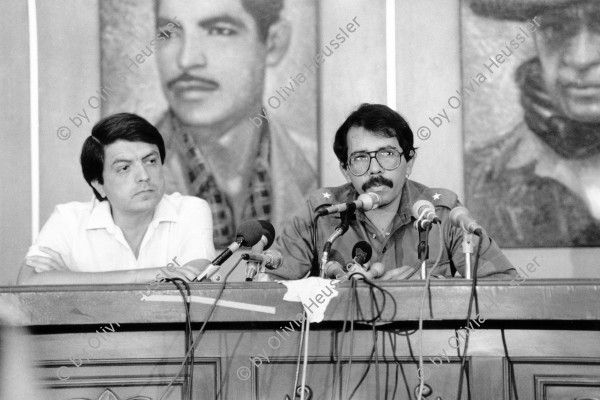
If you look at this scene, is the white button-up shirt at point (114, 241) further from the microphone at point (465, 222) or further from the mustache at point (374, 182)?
the microphone at point (465, 222)

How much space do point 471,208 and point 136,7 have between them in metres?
1.96

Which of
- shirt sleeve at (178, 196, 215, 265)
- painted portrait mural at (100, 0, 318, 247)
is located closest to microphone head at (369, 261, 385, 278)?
shirt sleeve at (178, 196, 215, 265)

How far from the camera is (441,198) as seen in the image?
3.01 meters

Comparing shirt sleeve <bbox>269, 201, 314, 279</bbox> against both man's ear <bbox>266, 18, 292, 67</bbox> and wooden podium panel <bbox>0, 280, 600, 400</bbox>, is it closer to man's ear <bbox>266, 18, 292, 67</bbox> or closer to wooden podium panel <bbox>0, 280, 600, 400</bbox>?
wooden podium panel <bbox>0, 280, 600, 400</bbox>

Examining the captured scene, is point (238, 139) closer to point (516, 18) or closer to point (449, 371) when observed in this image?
point (516, 18)

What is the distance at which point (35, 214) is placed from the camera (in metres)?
4.22

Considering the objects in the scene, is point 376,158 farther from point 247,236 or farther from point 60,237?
point 60,237

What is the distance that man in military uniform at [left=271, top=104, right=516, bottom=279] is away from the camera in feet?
9.62

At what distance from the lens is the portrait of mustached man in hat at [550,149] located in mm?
3988

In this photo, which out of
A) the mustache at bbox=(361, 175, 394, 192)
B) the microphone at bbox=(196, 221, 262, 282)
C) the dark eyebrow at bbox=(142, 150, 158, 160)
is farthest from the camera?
the dark eyebrow at bbox=(142, 150, 158, 160)

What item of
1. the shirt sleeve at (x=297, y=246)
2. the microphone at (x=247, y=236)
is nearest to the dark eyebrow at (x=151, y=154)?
the shirt sleeve at (x=297, y=246)

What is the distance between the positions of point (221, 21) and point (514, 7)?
145 centimetres

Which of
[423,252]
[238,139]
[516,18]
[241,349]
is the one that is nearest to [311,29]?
[238,139]

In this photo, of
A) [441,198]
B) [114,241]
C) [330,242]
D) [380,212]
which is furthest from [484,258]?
[114,241]
